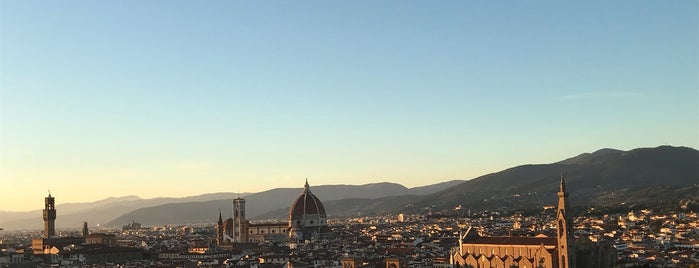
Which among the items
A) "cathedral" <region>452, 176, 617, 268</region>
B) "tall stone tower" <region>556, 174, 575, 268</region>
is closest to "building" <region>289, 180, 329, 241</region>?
"cathedral" <region>452, 176, 617, 268</region>

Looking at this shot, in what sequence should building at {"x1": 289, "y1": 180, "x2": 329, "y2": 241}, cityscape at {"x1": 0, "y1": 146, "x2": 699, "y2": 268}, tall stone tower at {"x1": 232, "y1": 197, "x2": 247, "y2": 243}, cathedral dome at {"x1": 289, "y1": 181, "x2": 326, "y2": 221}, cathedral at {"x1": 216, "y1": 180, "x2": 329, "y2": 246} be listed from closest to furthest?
cityscape at {"x1": 0, "y1": 146, "x2": 699, "y2": 268} → building at {"x1": 289, "y1": 180, "x2": 329, "y2": 241} → cathedral at {"x1": 216, "y1": 180, "x2": 329, "y2": 246} → tall stone tower at {"x1": 232, "y1": 197, "x2": 247, "y2": 243} → cathedral dome at {"x1": 289, "y1": 181, "x2": 326, "y2": 221}

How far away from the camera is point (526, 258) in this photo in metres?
59.8

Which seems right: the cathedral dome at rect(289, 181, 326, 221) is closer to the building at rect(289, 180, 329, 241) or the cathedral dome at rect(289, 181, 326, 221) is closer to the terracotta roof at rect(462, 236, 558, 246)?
the building at rect(289, 180, 329, 241)

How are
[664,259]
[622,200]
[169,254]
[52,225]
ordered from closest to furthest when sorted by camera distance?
[664,259], [169,254], [52,225], [622,200]

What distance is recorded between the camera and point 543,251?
5884 cm

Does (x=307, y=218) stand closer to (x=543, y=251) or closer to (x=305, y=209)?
(x=305, y=209)

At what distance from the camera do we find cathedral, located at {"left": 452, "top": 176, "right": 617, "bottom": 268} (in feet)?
188

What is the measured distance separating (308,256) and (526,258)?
22827 millimetres

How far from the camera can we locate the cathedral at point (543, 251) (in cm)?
5738

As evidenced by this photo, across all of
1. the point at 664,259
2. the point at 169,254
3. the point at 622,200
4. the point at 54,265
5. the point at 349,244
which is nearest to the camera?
the point at 664,259

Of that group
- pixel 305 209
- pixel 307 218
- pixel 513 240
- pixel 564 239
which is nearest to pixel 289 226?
pixel 307 218

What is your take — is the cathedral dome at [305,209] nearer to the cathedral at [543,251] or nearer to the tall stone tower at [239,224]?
the tall stone tower at [239,224]

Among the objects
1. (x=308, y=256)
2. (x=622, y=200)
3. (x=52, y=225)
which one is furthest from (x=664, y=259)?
(x=622, y=200)

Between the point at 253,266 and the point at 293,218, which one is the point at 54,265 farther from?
the point at 293,218
